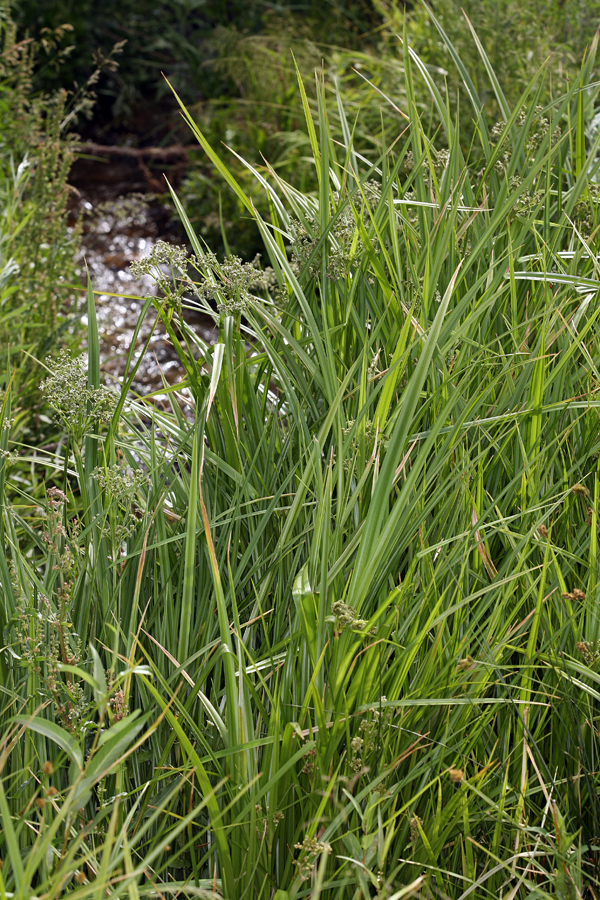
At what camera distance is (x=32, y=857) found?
83 centimetres

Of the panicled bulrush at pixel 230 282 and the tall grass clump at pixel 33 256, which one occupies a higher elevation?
the panicled bulrush at pixel 230 282

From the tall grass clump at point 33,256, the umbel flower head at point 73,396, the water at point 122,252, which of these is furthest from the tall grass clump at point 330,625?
the water at point 122,252

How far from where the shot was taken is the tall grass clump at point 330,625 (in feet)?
3.51

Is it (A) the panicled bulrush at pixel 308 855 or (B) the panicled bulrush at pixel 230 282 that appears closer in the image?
(A) the panicled bulrush at pixel 308 855

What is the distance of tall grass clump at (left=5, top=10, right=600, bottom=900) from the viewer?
107 cm

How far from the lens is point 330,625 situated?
1188 millimetres

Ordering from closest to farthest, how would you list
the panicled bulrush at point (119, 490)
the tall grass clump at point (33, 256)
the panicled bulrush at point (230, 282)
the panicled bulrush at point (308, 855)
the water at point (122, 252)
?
the panicled bulrush at point (308, 855) → the panicled bulrush at point (119, 490) → the panicled bulrush at point (230, 282) → the tall grass clump at point (33, 256) → the water at point (122, 252)

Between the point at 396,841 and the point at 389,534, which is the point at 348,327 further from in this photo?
the point at 396,841

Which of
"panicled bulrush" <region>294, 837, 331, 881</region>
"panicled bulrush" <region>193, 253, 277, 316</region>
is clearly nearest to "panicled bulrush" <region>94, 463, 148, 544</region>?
"panicled bulrush" <region>193, 253, 277, 316</region>

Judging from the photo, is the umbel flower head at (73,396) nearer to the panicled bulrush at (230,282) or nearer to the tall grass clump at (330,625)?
the tall grass clump at (330,625)

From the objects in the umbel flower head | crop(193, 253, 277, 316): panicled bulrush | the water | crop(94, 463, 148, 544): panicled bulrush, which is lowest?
the water

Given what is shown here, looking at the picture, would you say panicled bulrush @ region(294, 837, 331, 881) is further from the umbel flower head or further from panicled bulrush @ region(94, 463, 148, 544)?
the umbel flower head

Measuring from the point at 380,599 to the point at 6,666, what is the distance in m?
0.74

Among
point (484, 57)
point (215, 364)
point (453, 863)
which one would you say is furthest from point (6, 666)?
point (484, 57)
